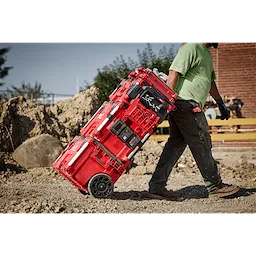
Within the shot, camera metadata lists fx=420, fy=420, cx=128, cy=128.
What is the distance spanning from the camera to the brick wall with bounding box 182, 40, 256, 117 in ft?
28.2

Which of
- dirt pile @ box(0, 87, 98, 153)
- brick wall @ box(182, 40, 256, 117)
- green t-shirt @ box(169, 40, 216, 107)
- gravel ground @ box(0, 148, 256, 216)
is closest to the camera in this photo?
gravel ground @ box(0, 148, 256, 216)

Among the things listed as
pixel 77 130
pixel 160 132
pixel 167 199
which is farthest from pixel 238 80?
pixel 167 199

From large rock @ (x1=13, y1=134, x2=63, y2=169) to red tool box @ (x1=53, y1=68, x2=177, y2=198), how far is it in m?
1.94

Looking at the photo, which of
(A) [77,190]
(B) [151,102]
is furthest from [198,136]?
(A) [77,190]

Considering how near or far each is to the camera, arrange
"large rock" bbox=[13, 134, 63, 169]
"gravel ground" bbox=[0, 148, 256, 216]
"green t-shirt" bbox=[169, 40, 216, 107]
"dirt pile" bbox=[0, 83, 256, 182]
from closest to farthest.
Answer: "gravel ground" bbox=[0, 148, 256, 216] → "green t-shirt" bbox=[169, 40, 216, 107] → "large rock" bbox=[13, 134, 63, 169] → "dirt pile" bbox=[0, 83, 256, 182]

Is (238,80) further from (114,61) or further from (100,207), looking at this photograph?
(100,207)

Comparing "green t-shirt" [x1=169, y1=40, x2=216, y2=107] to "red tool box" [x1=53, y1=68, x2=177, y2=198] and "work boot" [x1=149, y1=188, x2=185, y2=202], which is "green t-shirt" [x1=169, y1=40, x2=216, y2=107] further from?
"work boot" [x1=149, y1=188, x2=185, y2=202]

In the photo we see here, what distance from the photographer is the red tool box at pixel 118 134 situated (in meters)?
3.71

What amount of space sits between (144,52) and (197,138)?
680 centimetres

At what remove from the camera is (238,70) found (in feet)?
28.4

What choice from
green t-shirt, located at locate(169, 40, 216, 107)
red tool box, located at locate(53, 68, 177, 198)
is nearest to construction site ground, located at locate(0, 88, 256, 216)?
red tool box, located at locate(53, 68, 177, 198)

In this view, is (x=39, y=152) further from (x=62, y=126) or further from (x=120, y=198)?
(x=120, y=198)

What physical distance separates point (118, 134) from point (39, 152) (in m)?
2.31

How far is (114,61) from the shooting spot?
10508 millimetres
